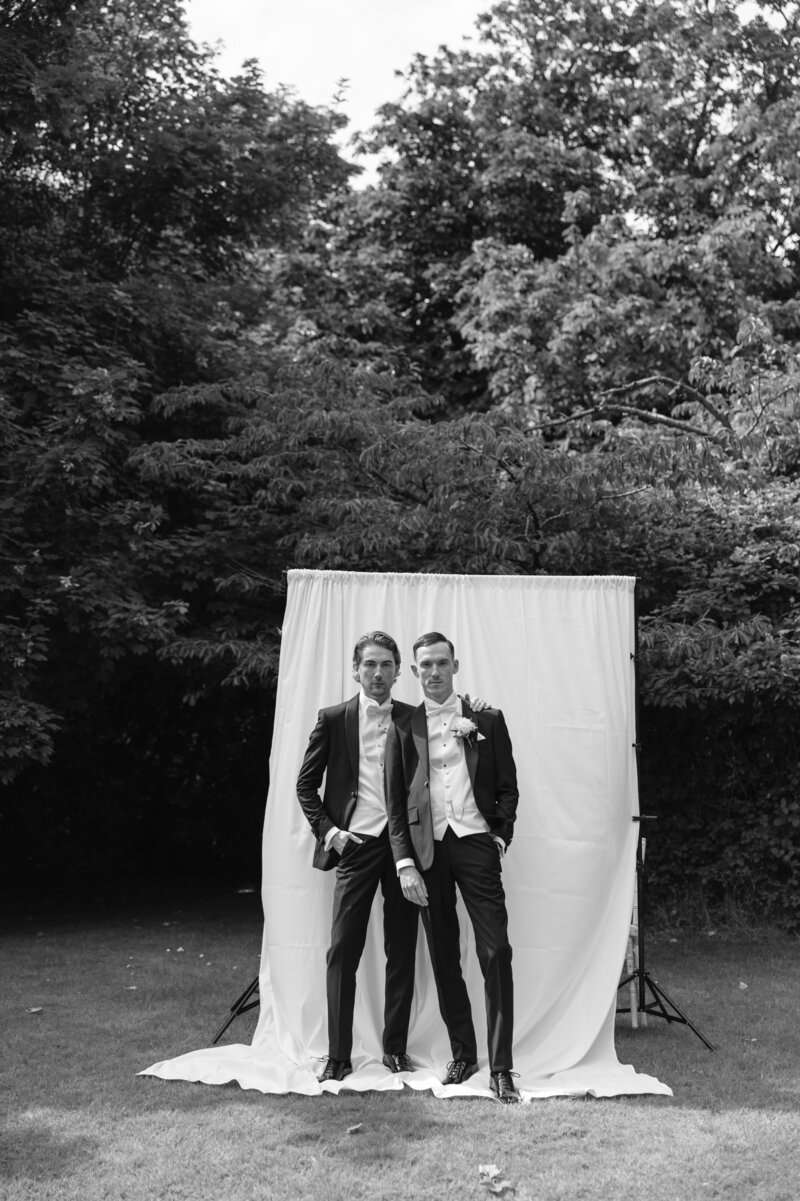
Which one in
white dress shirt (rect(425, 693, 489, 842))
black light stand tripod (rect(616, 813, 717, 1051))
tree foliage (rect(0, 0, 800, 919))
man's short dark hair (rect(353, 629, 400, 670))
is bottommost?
black light stand tripod (rect(616, 813, 717, 1051))

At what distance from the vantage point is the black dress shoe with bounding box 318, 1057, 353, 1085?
4715mm

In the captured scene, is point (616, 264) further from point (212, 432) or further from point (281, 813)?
point (281, 813)

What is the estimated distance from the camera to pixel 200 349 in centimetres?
998

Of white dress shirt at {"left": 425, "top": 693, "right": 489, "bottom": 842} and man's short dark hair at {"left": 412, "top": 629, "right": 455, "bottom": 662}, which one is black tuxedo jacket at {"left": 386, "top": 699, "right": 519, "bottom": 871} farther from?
man's short dark hair at {"left": 412, "top": 629, "right": 455, "bottom": 662}

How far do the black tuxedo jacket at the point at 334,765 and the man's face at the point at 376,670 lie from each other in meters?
0.11

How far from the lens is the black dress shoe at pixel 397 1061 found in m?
4.85

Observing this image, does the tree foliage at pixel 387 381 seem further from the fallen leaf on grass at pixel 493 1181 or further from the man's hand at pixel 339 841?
the fallen leaf on grass at pixel 493 1181

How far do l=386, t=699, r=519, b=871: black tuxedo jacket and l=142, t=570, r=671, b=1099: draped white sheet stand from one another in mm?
363

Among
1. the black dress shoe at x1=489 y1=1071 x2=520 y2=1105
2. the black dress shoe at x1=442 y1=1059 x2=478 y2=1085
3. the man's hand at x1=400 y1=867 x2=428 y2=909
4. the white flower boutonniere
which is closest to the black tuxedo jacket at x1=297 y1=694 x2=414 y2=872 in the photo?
the white flower boutonniere

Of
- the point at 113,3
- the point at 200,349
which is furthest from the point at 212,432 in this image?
the point at 113,3

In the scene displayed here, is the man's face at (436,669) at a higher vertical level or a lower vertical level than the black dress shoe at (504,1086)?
higher

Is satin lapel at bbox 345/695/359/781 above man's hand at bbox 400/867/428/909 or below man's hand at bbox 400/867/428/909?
above

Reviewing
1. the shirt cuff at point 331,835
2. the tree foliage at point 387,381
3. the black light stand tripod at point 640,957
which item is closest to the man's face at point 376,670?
the shirt cuff at point 331,835

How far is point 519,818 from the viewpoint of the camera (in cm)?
529
